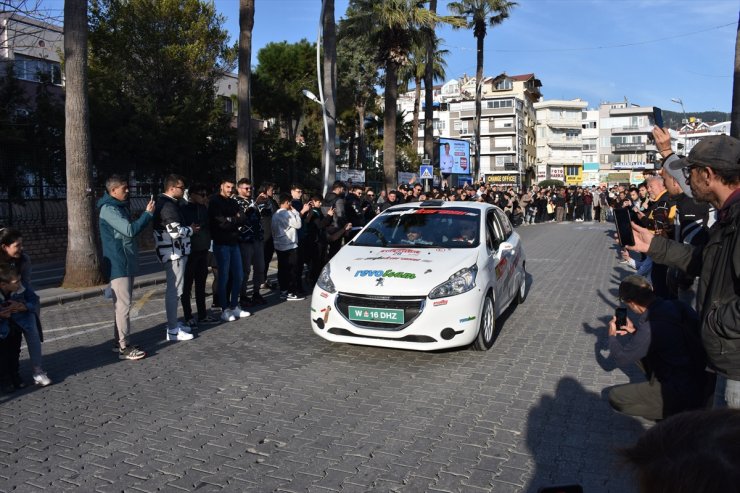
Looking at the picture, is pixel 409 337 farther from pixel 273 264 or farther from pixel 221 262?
pixel 273 264

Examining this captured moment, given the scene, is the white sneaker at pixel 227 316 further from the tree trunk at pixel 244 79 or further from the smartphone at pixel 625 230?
the tree trunk at pixel 244 79

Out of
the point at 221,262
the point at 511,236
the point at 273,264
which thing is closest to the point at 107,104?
the point at 273,264

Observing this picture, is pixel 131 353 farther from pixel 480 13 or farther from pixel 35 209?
pixel 480 13

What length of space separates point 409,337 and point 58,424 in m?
3.14

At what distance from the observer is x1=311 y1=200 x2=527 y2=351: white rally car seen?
6160 millimetres

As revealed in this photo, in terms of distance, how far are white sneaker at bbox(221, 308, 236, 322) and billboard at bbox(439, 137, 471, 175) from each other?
4418 centimetres

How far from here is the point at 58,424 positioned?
4.75 m

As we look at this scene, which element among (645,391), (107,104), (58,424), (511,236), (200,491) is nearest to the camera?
(200,491)

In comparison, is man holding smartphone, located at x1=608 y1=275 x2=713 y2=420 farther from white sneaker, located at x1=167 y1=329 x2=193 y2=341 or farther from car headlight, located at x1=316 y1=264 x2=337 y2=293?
white sneaker, located at x1=167 y1=329 x2=193 y2=341

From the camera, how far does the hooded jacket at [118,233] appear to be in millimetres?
6293

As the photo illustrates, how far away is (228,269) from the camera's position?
27.3 feet

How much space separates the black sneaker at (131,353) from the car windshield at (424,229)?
2825mm

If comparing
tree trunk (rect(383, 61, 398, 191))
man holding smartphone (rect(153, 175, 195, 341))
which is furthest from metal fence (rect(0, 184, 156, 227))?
tree trunk (rect(383, 61, 398, 191))

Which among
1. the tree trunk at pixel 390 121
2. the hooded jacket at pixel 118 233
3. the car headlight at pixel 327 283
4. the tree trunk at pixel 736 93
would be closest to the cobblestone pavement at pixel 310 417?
the car headlight at pixel 327 283
